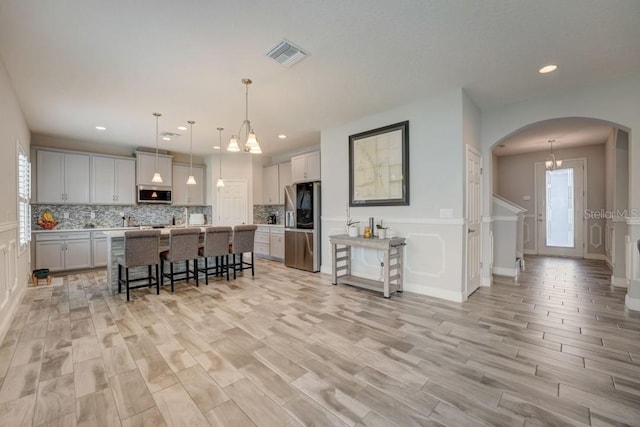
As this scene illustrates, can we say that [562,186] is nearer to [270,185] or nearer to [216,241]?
Result: [270,185]

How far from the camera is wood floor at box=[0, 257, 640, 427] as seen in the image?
5.47ft

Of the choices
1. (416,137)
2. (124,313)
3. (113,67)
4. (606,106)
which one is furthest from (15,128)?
(606,106)

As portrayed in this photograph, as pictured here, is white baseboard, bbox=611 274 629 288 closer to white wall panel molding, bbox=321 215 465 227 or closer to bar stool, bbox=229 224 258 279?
white wall panel molding, bbox=321 215 465 227

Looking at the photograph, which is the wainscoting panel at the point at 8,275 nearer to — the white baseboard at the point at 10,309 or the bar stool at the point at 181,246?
the white baseboard at the point at 10,309

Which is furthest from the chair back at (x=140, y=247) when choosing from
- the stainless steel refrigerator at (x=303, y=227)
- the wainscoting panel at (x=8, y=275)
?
the stainless steel refrigerator at (x=303, y=227)

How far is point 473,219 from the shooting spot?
13.2 ft

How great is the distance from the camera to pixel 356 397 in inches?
70.7

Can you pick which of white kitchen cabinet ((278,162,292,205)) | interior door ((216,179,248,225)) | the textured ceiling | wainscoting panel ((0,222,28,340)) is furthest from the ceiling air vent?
interior door ((216,179,248,225))

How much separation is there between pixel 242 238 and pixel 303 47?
3.28 metres

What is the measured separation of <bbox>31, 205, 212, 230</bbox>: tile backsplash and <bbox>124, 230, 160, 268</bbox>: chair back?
318cm

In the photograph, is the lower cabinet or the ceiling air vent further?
the lower cabinet

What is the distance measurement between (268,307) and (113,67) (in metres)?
3.23

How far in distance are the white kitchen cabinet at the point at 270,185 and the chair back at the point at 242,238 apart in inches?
94.5

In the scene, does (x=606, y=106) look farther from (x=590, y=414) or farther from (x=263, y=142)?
(x=263, y=142)
